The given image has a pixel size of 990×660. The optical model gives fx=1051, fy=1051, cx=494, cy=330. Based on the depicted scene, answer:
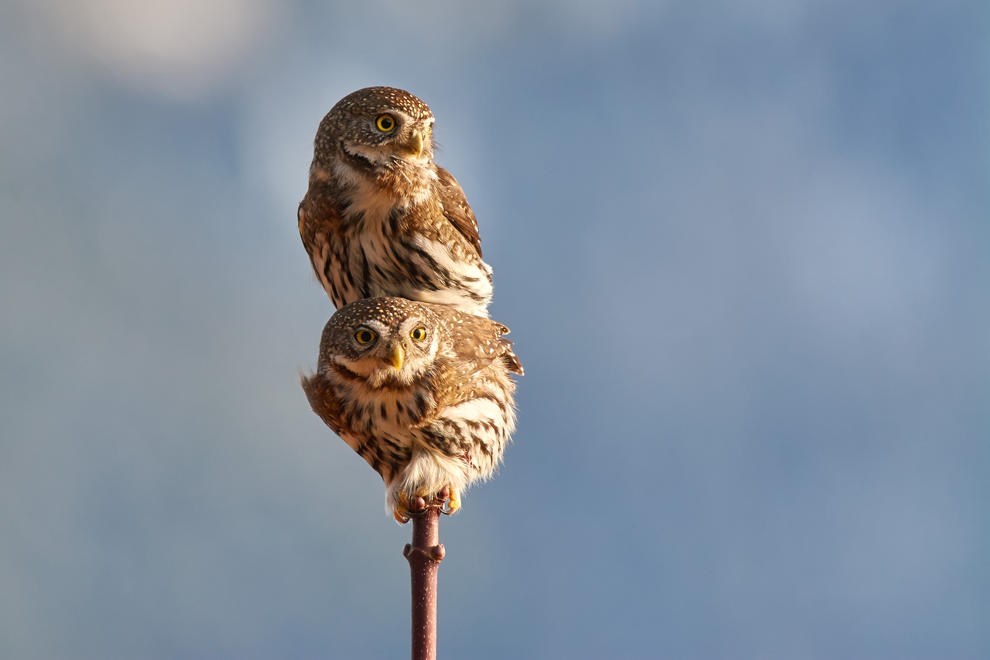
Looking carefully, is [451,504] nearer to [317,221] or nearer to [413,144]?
[317,221]

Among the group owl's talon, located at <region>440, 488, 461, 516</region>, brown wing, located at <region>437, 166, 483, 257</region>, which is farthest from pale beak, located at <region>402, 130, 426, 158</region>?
owl's talon, located at <region>440, 488, 461, 516</region>

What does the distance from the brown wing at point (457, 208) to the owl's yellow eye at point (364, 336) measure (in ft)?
3.05

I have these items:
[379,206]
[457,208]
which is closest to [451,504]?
[379,206]

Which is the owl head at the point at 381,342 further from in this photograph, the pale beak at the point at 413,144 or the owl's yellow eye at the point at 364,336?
the pale beak at the point at 413,144

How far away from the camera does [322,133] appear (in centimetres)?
407

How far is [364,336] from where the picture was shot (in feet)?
11.1

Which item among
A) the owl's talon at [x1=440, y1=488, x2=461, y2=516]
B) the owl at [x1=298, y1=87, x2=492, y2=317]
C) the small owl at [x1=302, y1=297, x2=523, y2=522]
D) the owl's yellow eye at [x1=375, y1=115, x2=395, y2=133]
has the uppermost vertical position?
the owl's yellow eye at [x1=375, y1=115, x2=395, y2=133]

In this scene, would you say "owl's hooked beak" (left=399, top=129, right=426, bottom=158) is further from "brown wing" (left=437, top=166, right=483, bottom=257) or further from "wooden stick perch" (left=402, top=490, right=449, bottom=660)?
"wooden stick perch" (left=402, top=490, right=449, bottom=660)

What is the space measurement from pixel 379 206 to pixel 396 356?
2.59ft

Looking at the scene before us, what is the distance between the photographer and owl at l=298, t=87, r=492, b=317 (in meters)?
3.92

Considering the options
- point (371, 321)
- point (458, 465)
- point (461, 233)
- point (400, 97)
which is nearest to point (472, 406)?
point (458, 465)

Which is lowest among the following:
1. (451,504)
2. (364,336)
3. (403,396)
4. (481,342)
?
(451,504)

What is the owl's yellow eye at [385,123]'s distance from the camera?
3932 millimetres

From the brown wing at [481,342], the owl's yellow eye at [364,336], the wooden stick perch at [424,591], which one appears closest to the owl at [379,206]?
the brown wing at [481,342]
